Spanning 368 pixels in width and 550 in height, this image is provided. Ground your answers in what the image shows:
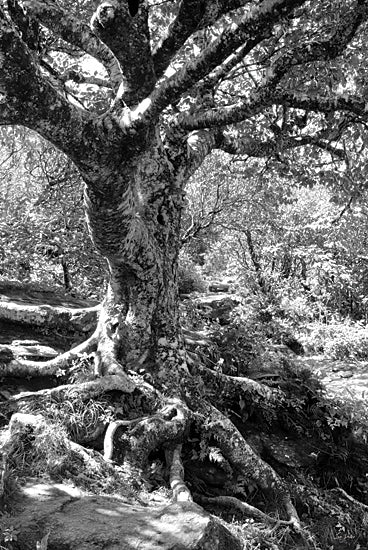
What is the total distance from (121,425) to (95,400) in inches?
17.7

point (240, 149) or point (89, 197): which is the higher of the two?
point (240, 149)

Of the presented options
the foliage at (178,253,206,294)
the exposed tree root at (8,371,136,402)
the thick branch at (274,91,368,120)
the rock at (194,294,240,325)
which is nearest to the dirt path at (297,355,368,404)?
the rock at (194,294,240,325)

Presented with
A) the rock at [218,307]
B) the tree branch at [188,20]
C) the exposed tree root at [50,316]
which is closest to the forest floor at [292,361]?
the exposed tree root at [50,316]

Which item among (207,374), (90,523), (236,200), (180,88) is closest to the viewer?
(90,523)

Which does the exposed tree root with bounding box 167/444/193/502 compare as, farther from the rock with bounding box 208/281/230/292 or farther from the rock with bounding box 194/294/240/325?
the rock with bounding box 208/281/230/292

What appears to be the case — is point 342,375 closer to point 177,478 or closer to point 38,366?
point 177,478

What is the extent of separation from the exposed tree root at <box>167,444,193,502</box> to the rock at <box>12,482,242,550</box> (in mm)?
843

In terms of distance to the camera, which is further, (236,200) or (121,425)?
(236,200)

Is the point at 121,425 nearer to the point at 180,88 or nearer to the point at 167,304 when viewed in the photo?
the point at 167,304

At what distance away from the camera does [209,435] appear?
19.2ft

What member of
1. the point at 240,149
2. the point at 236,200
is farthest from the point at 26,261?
the point at 240,149

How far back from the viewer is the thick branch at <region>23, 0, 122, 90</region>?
6379mm

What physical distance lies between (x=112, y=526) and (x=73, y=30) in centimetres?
588

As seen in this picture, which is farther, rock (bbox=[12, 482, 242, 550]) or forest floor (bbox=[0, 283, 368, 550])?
forest floor (bbox=[0, 283, 368, 550])
